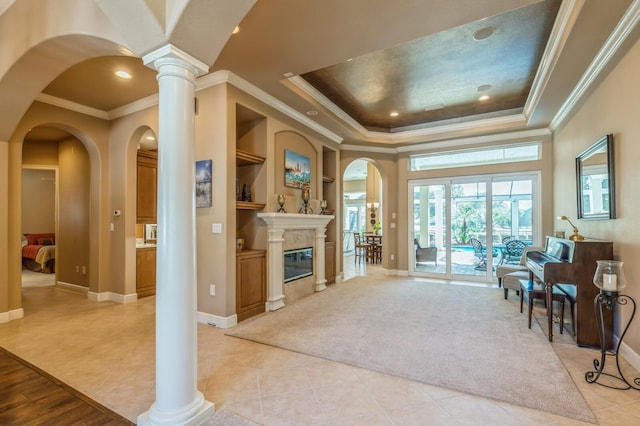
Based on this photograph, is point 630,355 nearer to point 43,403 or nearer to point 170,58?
point 170,58

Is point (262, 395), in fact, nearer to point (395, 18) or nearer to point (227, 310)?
point (227, 310)

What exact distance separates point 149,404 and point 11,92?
3.45 m

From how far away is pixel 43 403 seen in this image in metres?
2.18

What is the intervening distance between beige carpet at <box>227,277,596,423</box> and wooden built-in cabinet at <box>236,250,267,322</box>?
0.20 m

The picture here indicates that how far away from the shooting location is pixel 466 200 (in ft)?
21.2

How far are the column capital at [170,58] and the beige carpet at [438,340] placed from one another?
257 centimetres

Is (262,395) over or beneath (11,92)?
beneath

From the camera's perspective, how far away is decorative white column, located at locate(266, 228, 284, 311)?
432 cm

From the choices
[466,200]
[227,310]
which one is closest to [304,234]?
[227,310]

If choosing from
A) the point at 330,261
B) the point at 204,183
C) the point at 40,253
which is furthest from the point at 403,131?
the point at 40,253

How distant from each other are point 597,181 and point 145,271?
20.7 feet

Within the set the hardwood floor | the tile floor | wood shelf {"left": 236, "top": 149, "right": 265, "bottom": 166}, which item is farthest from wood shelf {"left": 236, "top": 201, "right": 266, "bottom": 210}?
the hardwood floor

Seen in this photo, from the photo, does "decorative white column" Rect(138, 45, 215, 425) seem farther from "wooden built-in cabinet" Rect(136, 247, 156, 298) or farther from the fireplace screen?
"wooden built-in cabinet" Rect(136, 247, 156, 298)

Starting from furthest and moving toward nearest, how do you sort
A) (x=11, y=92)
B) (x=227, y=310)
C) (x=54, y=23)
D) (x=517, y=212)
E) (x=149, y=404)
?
(x=517, y=212)
(x=227, y=310)
(x=11, y=92)
(x=54, y=23)
(x=149, y=404)
